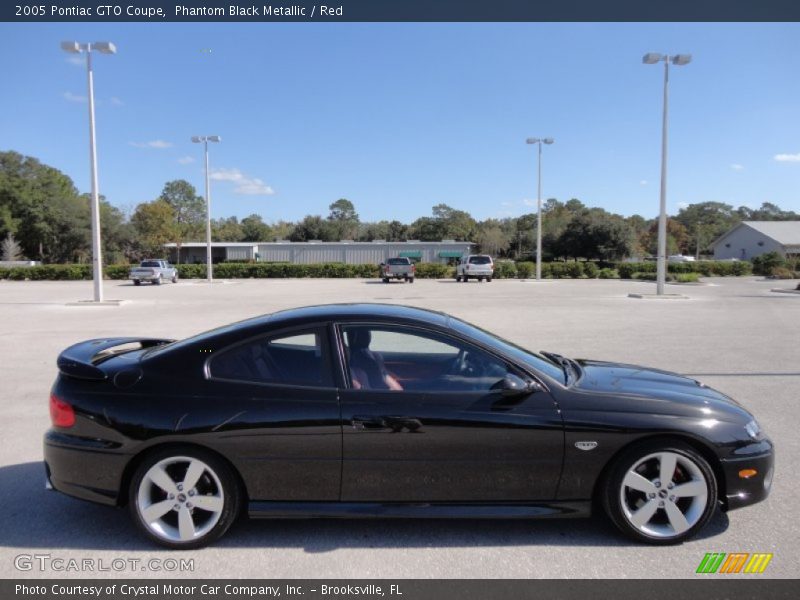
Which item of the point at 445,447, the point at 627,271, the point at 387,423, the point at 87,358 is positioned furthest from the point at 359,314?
the point at 627,271

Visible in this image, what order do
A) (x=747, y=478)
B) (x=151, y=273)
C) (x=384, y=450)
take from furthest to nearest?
(x=151, y=273)
(x=747, y=478)
(x=384, y=450)

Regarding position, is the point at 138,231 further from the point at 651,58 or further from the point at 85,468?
the point at 85,468

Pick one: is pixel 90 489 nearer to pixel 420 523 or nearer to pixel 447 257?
pixel 420 523

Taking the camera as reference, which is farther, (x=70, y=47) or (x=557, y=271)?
(x=557, y=271)

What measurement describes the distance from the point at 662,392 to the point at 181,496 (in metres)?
3.05

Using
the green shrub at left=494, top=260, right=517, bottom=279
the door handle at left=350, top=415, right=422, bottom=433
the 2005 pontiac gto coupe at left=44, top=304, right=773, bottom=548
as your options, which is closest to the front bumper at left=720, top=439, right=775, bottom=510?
the 2005 pontiac gto coupe at left=44, top=304, right=773, bottom=548

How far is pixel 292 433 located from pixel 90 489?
129 centimetres

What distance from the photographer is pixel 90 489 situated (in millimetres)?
3564

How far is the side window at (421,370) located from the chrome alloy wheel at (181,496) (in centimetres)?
104

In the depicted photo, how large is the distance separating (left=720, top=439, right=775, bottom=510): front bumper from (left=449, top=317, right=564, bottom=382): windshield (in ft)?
3.65

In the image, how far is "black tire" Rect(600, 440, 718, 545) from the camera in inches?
138

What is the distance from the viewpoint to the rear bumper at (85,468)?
→ 11.5 feet

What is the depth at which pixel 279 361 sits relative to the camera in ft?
12.3
